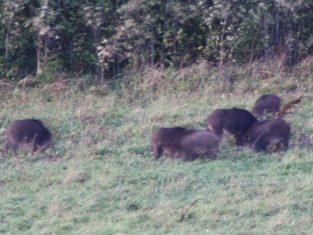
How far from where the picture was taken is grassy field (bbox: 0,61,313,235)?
17.5ft

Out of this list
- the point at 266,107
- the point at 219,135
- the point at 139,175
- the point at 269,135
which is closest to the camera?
the point at 139,175

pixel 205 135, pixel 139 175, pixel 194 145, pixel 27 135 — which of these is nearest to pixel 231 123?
pixel 205 135

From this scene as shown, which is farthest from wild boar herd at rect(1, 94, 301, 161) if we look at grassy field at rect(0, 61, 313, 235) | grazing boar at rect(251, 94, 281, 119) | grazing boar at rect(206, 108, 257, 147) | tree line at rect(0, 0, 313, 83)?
tree line at rect(0, 0, 313, 83)

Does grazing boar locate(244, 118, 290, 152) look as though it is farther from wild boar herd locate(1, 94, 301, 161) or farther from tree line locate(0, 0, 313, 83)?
tree line locate(0, 0, 313, 83)

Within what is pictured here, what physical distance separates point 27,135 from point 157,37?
487 centimetres

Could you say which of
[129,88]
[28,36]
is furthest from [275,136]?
[28,36]

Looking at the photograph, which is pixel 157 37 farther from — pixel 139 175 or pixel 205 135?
pixel 139 175

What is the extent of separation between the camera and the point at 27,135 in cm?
744

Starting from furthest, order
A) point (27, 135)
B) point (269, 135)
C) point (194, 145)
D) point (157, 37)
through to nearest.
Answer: point (157, 37) → point (27, 135) → point (269, 135) → point (194, 145)

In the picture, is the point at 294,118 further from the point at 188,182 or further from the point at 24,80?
the point at 24,80

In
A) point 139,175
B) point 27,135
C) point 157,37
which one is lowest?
point 139,175

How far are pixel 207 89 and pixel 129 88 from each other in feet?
4.51

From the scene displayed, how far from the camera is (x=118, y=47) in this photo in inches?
416

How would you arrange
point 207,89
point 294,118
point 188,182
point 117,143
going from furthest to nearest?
point 207,89
point 294,118
point 117,143
point 188,182
